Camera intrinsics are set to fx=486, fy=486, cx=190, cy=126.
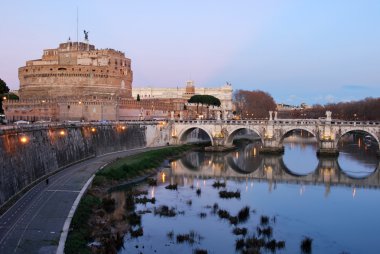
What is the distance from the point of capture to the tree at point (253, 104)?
3519 inches

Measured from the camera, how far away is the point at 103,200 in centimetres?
2038

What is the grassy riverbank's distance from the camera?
570 inches

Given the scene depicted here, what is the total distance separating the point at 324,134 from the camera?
135ft

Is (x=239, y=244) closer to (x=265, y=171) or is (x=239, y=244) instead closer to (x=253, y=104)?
(x=265, y=171)

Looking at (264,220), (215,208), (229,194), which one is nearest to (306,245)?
(264,220)

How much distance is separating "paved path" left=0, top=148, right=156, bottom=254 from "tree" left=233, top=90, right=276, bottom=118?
227 ft

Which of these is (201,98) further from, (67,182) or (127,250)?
(127,250)

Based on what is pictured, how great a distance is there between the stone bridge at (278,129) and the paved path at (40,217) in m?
23.9

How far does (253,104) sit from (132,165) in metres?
66.0

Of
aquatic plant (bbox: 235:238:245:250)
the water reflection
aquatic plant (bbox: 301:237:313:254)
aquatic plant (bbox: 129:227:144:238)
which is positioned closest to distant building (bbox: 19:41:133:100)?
the water reflection

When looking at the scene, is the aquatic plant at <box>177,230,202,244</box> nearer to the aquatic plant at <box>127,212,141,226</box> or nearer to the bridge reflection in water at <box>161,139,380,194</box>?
the aquatic plant at <box>127,212,141,226</box>

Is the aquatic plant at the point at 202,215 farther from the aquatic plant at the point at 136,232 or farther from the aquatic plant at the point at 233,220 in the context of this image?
the aquatic plant at the point at 136,232

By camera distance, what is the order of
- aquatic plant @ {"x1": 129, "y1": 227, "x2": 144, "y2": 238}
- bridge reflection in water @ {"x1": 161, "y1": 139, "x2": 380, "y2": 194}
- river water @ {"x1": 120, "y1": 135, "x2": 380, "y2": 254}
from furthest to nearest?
bridge reflection in water @ {"x1": 161, "y1": 139, "x2": 380, "y2": 194} → aquatic plant @ {"x1": 129, "y1": 227, "x2": 144, "y2": 238} → river water @ {"x1": 120, "y1": 135, "x2": 380, "y2": 254}

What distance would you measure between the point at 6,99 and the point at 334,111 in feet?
214
